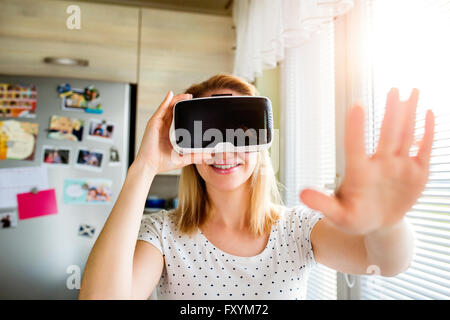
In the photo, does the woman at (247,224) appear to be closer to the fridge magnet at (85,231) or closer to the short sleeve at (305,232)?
the short sleeve at (305,232)

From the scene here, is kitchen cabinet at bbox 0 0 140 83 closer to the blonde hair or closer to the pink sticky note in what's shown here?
the pink sticky note

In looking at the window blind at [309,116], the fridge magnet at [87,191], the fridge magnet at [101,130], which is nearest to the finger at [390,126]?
the window blind at [309,116]

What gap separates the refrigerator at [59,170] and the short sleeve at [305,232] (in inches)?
20.7

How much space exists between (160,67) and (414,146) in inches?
41.8

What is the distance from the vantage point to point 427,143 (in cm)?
21

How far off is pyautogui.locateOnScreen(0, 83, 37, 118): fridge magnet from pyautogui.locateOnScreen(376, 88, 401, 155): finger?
1.10 metres

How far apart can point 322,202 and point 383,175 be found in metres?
0.05

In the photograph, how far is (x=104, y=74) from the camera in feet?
3.84

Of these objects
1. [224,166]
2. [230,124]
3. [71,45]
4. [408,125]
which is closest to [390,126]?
[408,125]

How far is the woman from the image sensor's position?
0.65 feet

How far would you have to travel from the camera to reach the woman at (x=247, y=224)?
0.20m

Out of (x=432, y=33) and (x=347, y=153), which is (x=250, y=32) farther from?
(x=347, y=153)

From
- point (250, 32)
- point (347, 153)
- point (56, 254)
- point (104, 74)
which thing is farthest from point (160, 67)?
point (347, 153)

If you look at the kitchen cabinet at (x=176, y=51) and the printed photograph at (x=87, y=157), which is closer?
the printed photograph at (x=87, y=157)
